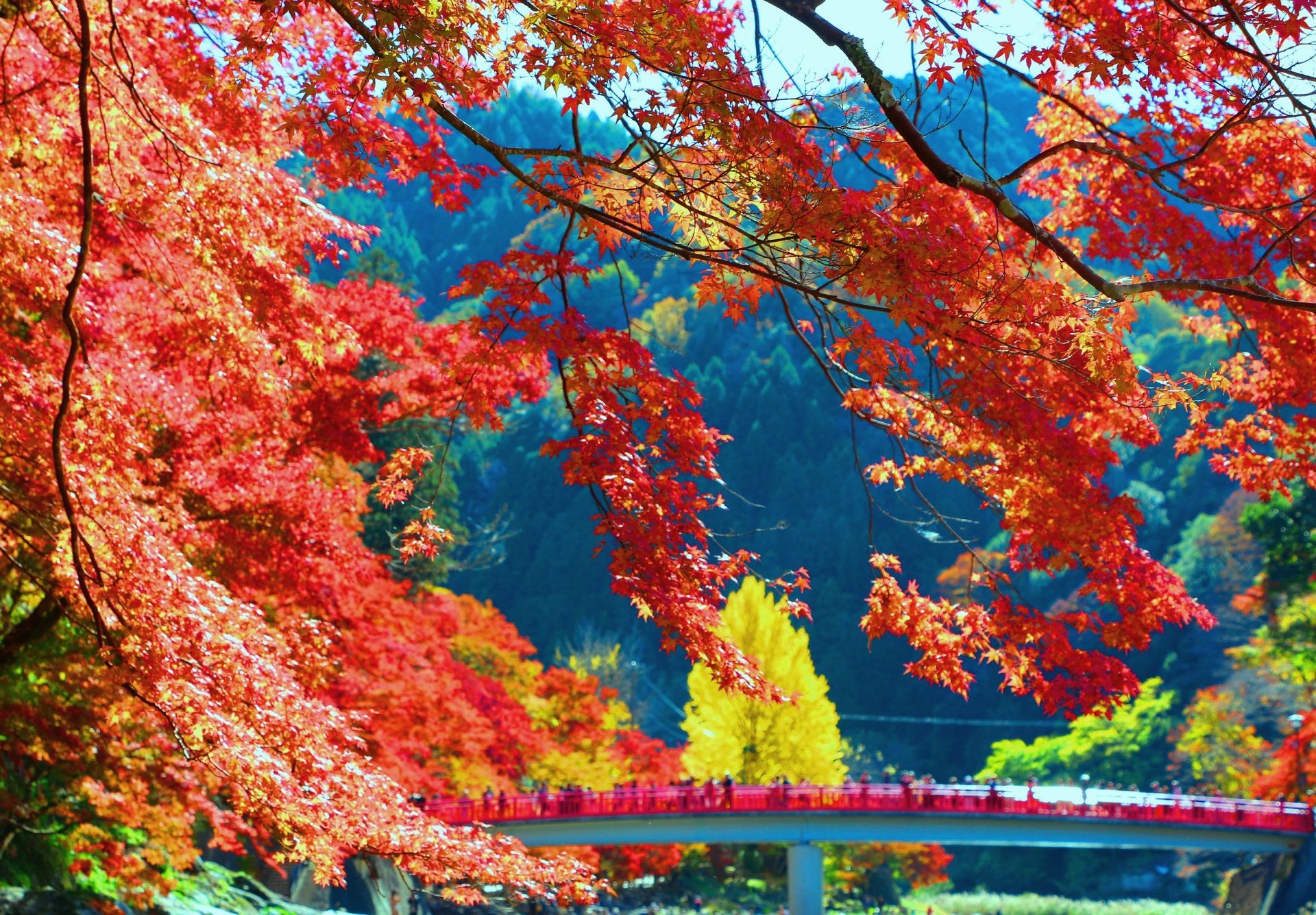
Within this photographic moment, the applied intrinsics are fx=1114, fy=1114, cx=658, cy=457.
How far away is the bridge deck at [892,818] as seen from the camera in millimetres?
19250

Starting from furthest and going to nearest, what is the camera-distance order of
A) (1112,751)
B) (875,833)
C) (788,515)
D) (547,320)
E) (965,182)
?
(788,515)
(1112,751)
(875,833)
(547,320)
(965,182)

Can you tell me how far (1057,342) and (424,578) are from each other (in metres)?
19.3

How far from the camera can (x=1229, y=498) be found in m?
39.1

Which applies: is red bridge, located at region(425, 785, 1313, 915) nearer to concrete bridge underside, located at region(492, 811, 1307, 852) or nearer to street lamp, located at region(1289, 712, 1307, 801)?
concrete bridge underside, located at region(492, 811, 1307, 852)

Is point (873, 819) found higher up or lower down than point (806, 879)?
higher up

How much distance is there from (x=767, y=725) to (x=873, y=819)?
5.04 m

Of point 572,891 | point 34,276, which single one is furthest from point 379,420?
point 572,891

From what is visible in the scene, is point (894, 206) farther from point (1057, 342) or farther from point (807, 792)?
point (807, 792)

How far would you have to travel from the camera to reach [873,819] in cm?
1994

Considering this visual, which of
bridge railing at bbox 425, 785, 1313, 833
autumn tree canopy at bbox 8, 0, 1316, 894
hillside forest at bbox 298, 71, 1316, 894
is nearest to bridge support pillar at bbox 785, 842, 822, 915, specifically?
bridge railing at bbox 425, 785, 1313, 833

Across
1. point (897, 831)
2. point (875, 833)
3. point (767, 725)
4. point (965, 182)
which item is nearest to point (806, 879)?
point (875, 833)

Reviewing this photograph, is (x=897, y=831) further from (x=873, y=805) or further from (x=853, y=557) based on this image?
(x=853, y=557)

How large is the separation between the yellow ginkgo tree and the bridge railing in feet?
14.4

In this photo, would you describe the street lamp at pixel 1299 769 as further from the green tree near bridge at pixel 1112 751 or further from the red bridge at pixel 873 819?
the green tree near bridge at pixel 1112 751
